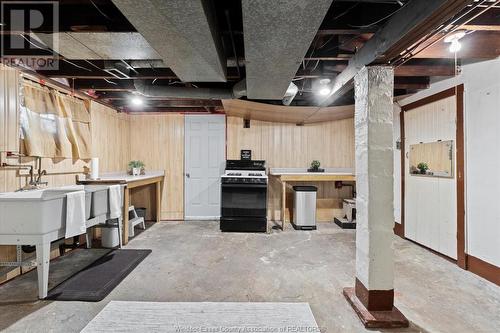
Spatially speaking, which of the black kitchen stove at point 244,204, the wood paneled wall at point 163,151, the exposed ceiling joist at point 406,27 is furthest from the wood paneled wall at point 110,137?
the exposed ceiling joist at point 406,27

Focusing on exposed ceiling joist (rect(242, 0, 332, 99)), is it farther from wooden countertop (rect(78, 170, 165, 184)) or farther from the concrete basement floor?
wooden countertop (rect(78, 170, 165, 184))

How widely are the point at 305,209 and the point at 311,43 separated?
3062mm

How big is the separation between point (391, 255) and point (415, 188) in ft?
7.20

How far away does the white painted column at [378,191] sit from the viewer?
6.34 feet

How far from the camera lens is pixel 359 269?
2.08 metres

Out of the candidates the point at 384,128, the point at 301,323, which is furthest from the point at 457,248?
the point at 301,323

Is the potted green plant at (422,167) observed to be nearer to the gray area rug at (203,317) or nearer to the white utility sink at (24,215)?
the gray area rug at (203,317)

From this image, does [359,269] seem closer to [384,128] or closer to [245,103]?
[384,128]

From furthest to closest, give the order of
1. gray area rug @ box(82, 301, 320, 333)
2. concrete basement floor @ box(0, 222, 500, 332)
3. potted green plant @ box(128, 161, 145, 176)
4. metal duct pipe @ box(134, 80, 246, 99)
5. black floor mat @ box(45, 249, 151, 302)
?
1. potted green plant @ box(128, 161, 145, 176)
2. metal duct pipe @ box(134, 80, 246, 99)
3. black floor mat @ box(45, 249, 151, 302)
4. concrete basement floor @ box(0, 222, 500, 332)
5. gray area rug @ box(82, 301, 320, 333)

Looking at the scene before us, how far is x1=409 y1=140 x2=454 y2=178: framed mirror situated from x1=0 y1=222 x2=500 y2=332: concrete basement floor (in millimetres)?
1103

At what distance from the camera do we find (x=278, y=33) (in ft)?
5.46

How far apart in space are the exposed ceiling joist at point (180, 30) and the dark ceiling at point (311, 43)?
0.17 metres

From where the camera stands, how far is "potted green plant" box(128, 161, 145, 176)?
180 inches

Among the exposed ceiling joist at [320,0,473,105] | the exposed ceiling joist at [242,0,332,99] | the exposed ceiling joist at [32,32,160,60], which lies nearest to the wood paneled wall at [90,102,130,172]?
the exposed ceiling joist at [32,32,160,60]
